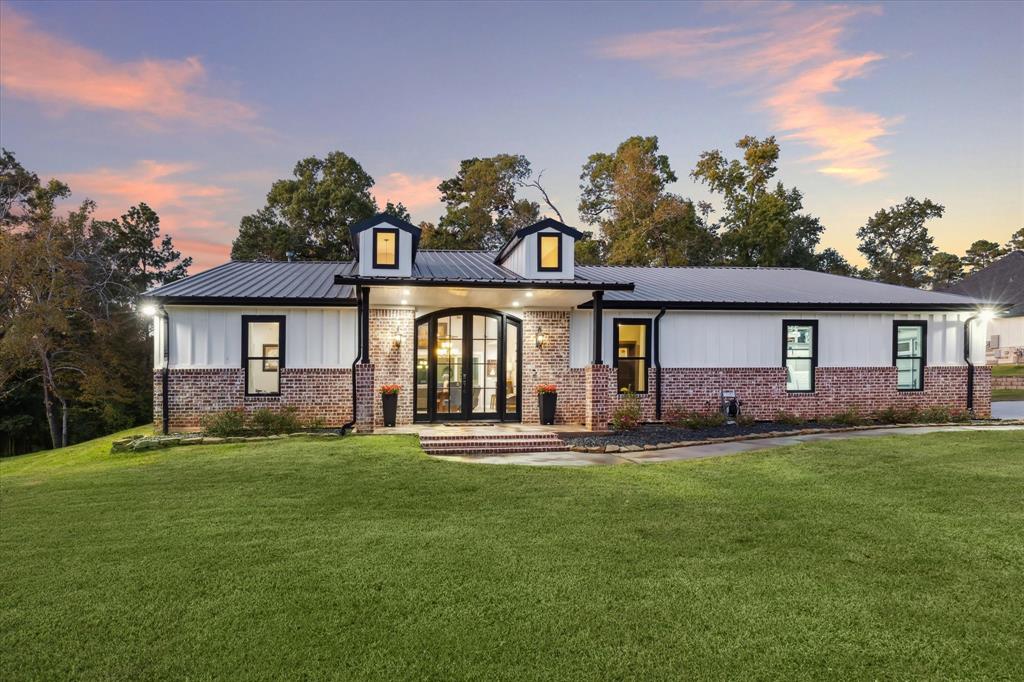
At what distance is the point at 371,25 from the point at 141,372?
20002 millimetres

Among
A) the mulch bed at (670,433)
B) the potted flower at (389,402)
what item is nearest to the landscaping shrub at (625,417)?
the mulch bed at (670,433)

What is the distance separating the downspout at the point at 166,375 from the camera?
12.1 metres

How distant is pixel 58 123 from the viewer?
58.6ft

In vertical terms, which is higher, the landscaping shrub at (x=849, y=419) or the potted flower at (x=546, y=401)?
the potted flower at (x=546, y=401)

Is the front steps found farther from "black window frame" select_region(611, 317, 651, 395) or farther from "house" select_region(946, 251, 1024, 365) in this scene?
"house" select_region(946, 251, 1024, 365)

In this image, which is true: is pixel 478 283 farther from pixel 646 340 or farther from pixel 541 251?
pixel 646 340

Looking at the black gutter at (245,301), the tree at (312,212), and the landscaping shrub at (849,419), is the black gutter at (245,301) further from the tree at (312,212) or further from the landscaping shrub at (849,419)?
the tree at (312,212)

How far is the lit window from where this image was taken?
539 inches

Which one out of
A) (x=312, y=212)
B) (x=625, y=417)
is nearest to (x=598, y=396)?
(x=625, y=417)

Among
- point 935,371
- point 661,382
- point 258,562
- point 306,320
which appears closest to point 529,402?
point 661,382

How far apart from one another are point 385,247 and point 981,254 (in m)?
62.7

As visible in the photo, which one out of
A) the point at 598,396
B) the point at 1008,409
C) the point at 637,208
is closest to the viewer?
the point at 598,396

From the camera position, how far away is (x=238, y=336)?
12.5 meters

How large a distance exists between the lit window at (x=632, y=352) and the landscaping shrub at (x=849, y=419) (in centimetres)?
477
